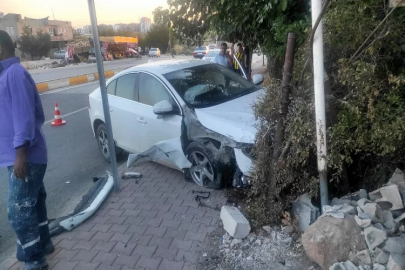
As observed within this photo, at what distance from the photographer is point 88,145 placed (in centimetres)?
767

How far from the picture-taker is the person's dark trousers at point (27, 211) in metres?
3.16

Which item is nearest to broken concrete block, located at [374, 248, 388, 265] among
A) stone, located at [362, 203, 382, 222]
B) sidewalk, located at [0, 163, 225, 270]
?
stone, located at [362, 203, 382, 222]

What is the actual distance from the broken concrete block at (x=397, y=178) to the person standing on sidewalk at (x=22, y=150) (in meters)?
3.02

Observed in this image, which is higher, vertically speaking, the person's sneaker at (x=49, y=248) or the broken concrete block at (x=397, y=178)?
the broken concrete block at (x=397, y=178)

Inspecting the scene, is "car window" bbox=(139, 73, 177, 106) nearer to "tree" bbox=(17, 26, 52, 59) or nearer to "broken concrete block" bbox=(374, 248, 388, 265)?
"broken concrete block" bbox=(374, 248, 388, 265)

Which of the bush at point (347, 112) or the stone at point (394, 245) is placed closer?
the stone at point (394, 245)

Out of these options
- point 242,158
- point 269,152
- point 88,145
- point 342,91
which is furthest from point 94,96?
point 342,91

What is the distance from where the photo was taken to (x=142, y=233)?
3.80m

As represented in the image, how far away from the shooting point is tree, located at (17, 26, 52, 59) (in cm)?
5344

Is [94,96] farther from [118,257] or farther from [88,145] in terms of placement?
[118,257]

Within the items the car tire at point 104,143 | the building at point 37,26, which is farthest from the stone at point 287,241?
the building at point 37,26

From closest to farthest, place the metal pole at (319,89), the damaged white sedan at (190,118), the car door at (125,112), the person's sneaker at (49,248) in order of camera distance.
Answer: the metal pole at (319,89) < the person's sneaker at (49,248) < the damaged white sedan at (190,118) < the car door at (125,112)

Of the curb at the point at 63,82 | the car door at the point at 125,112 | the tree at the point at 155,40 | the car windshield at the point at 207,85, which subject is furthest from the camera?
the tree at the point at 155,40

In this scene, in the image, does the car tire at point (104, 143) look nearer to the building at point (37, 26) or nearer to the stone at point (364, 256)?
the stone at point (364, 256)
